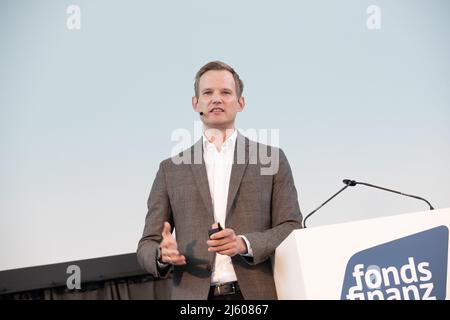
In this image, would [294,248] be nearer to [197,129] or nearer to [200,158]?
[200,158]

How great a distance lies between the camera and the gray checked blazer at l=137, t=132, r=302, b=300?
1752 millimetres

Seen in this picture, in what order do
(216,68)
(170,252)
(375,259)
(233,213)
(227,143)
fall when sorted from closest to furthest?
(375,259) < (170,252) < (233,213) < (227,143) < (216,68)

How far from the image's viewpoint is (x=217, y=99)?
2.05m

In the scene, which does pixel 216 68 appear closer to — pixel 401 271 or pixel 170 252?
pixel 170 252

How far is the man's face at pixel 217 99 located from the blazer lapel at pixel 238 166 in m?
0.10

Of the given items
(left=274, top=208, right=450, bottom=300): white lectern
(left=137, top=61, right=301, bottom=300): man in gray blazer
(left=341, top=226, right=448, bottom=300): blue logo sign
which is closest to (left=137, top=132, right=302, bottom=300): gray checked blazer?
(left=137, top=61, right=301, bottom=300): man in gray blazer

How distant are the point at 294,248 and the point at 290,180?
0.47 meters

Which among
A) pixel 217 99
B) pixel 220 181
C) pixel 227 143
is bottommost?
pixel 220 181

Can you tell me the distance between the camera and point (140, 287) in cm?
368

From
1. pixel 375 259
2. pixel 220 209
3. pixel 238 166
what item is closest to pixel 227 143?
pixel 238 166

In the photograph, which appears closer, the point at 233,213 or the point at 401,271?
the point at 401,271

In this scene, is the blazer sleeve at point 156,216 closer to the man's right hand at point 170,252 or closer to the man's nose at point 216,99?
the man's right hand at point 170,252

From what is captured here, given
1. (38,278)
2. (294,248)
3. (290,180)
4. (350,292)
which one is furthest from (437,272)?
(38,278)

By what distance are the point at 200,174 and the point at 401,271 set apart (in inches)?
30.5
